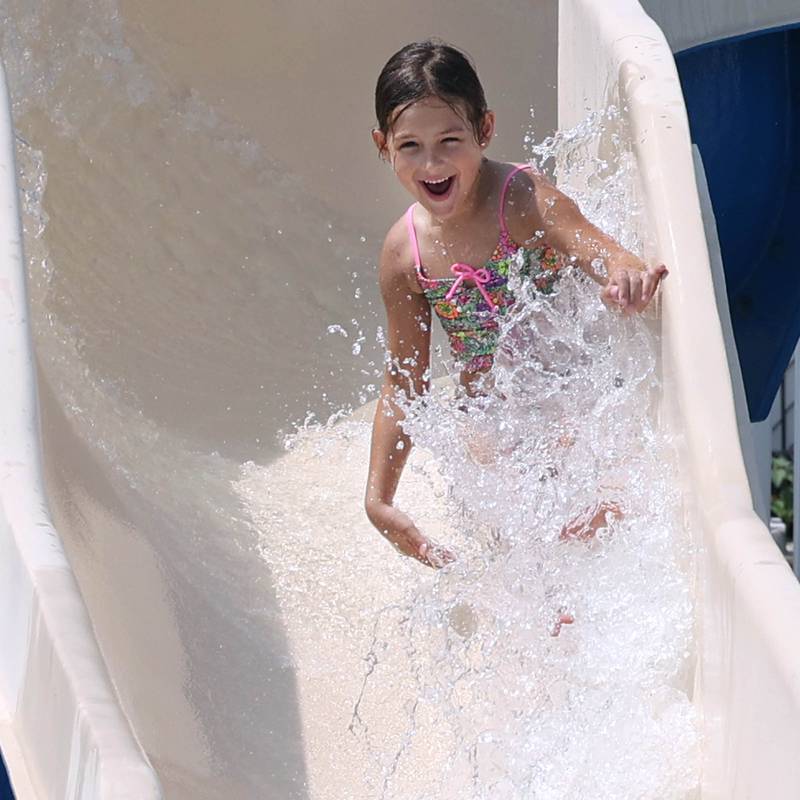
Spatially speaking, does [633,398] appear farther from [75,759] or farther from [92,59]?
[92,59]

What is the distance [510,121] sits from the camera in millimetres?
3389

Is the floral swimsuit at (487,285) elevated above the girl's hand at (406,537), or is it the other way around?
the floral swimsuit at (487,285)

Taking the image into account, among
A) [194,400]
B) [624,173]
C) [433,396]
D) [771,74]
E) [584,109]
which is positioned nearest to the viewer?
[624,173]

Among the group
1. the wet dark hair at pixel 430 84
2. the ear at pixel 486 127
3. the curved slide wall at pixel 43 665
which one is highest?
the wet dark hair at pixel 430 84

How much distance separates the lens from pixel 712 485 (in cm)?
185

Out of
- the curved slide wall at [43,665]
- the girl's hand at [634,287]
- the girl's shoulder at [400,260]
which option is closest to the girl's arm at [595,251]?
the girl's hand at [634,287]

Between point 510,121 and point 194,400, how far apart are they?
928mm

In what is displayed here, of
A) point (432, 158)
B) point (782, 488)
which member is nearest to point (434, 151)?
point (432, 158)

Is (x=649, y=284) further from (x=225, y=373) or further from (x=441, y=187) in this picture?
(x=225, y=373)

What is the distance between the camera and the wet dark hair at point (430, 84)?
2264 millimetres

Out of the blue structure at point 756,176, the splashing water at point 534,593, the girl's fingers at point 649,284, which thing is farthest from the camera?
the blue structure at point 756,176

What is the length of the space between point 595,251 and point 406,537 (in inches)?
18.8

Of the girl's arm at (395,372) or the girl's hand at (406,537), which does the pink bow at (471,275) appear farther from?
the girl's hand at (406,537)

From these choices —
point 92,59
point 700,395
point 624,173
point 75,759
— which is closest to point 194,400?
point 92,59
